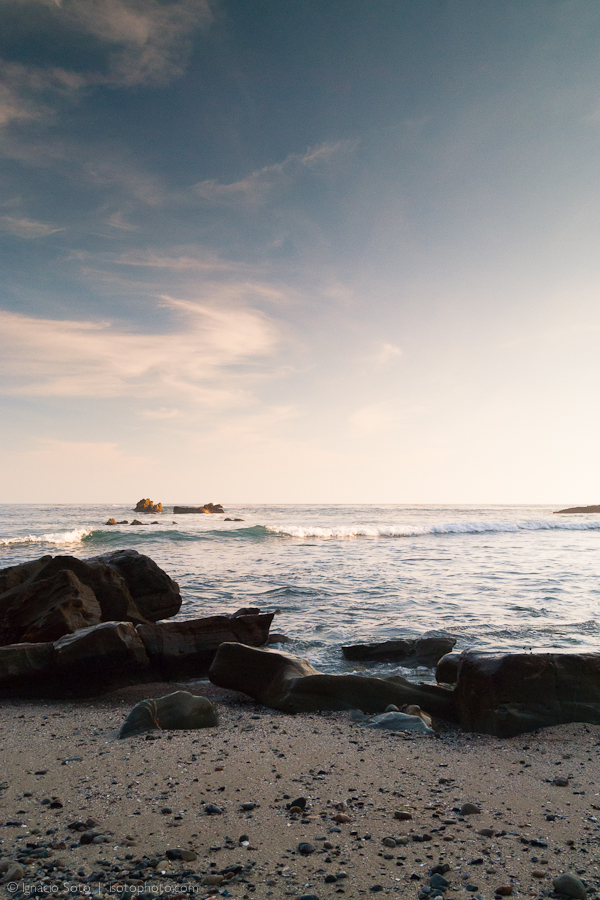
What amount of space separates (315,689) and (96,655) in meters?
2.48

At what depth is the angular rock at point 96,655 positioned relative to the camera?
5824 mm

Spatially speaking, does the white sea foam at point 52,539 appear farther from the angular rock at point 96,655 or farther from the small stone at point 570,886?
the small stone at point 570,886

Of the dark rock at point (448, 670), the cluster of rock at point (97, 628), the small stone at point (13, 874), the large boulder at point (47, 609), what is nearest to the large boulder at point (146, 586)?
the cluster of rock at point (97, 628)

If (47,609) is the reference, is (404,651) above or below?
below

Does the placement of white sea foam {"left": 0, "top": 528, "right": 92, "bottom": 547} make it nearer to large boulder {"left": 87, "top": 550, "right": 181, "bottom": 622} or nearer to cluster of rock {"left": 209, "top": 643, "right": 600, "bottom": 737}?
large boulder {"left": 87, "top": 550, "right": 181, "bottom": 622}

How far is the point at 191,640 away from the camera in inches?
266

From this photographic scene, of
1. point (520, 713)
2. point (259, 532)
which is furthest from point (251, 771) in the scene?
point (259, 532)

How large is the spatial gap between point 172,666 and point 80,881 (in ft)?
14.3

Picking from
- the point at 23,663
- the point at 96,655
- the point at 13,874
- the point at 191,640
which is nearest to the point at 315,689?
the point at 191,640

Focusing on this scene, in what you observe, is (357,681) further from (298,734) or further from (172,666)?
(172,666)

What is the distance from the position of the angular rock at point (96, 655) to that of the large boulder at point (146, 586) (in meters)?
2.54

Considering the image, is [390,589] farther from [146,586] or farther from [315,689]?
[315,689]

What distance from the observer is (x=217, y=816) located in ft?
10.1

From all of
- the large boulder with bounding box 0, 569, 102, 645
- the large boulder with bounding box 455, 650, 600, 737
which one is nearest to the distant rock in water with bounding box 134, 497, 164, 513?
the large boulder with bounding box 0, 569, 102, 645
